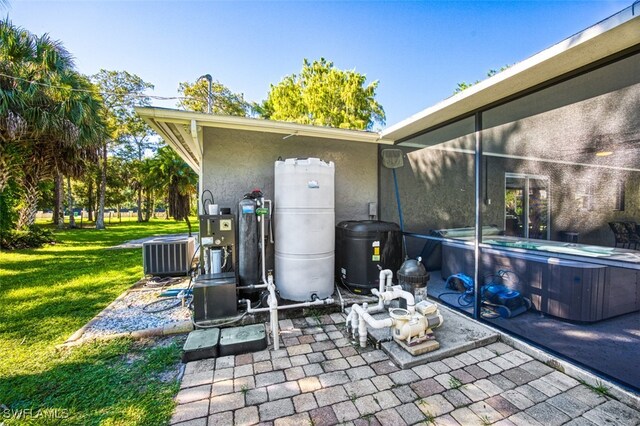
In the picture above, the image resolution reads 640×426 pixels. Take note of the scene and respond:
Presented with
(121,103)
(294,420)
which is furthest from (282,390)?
(121,103)

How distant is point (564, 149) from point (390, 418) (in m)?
2.52

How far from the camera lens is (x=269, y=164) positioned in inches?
154

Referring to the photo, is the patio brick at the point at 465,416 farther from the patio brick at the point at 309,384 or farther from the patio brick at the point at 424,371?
the patio brick at the point at 309,384

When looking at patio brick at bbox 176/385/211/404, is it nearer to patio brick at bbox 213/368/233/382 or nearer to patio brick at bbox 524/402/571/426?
patio brick at bbox 213/368/233/382

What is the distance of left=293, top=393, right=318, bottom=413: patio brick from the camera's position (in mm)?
1699

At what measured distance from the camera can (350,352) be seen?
2.36m

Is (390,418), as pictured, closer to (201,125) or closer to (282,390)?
(282,390)

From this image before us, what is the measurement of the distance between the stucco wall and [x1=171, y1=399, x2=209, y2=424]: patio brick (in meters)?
2.51

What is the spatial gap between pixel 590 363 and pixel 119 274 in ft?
22.6

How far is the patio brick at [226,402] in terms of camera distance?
5.59 feet

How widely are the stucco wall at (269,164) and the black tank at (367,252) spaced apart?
0.88 meters

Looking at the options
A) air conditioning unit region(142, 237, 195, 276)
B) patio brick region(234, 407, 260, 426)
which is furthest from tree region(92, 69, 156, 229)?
patio brick region(234, 407, 260, 426)

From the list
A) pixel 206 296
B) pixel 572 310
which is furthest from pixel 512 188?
pixel 206 296

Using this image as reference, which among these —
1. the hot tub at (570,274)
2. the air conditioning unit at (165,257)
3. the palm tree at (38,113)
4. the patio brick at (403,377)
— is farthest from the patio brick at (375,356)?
the palm tree at (38,113)
